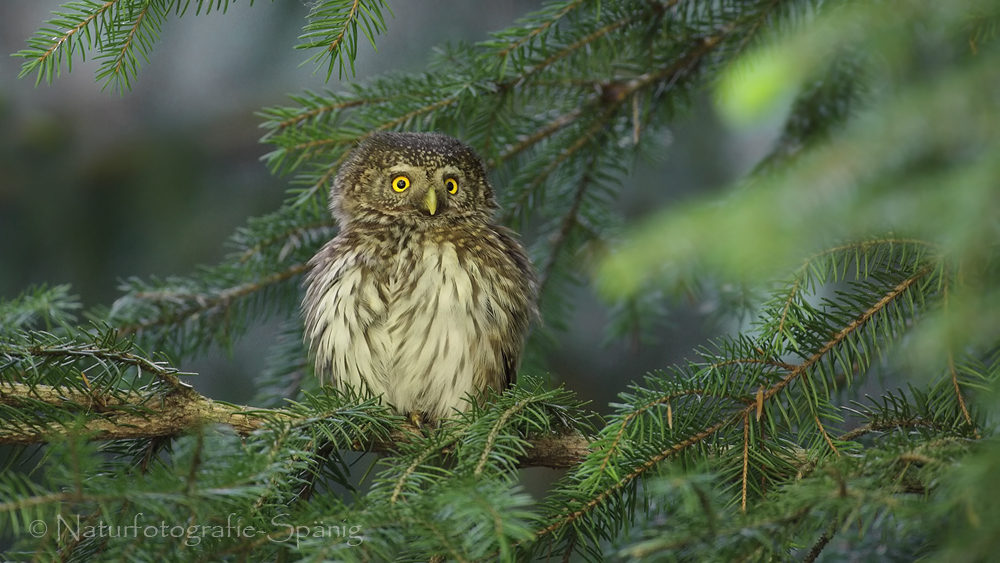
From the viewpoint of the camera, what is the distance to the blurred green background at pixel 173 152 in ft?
9.82

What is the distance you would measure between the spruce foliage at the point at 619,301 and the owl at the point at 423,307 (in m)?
0.23

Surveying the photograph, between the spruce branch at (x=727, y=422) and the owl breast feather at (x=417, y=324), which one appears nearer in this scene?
the spruce branch at (x=727, y=422)

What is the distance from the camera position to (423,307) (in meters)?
2.03

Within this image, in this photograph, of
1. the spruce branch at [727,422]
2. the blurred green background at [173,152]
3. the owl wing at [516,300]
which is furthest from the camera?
the blurred green background at [173,152]

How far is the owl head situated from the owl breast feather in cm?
27

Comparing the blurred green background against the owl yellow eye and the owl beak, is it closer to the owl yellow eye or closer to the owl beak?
the owl yellow eye

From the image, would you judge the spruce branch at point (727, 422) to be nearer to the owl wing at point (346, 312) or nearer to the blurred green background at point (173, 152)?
the owl wing at point (346, 312)

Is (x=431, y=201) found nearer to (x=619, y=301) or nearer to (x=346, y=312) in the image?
(x=346, y=312)

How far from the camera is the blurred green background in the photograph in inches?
118

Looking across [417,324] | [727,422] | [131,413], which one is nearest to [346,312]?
[417,324]

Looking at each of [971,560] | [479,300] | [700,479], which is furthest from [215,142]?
[971,560]

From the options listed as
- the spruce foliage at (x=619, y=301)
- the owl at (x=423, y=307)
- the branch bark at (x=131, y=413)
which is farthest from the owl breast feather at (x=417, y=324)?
the branch bark at (x=131, y=413)

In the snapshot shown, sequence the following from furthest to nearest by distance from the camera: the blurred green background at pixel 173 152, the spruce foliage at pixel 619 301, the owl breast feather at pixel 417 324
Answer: the blurred green background at pixel 173 152
the owl breast feather at pixel 417 324
the spruce foliage at pixel 619 301

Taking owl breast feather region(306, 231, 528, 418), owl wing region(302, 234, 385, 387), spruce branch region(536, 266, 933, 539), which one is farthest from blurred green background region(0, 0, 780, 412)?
spruce branch region(536, 266, 933, 539)
